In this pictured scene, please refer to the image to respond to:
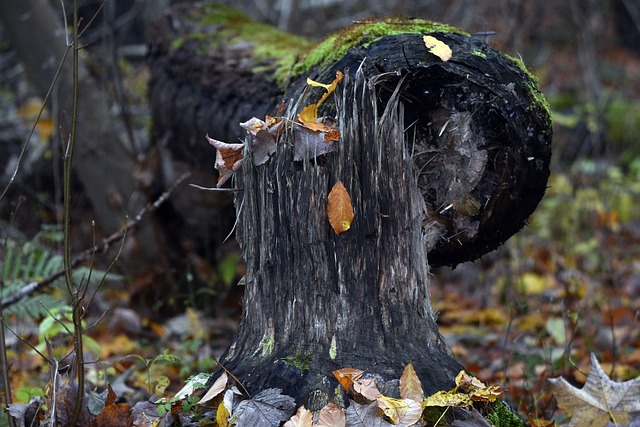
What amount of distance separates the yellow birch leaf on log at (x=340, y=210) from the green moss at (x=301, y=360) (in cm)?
42

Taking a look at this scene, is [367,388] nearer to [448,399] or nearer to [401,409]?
[401,409]

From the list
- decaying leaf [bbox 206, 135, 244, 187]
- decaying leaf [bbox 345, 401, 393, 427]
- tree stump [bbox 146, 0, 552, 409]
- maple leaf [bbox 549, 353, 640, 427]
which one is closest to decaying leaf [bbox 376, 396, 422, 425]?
decaying leaf [bbox 345, 401, 393, 427]

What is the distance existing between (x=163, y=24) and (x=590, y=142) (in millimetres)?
6616

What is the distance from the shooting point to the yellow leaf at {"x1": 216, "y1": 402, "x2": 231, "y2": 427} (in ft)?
6.53

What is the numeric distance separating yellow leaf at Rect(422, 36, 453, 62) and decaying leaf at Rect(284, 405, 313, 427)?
1316mm

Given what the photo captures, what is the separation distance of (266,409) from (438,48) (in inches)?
55.3

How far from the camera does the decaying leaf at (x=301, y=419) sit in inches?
76.2

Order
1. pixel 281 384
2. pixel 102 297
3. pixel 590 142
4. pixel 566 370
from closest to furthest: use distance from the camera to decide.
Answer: pixel 281 384 < pixel 566 370 < pixel 102 297 < pixel 590 142

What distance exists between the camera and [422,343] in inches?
89.4

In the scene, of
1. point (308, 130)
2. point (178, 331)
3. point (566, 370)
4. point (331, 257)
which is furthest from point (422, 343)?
point (178, 331)

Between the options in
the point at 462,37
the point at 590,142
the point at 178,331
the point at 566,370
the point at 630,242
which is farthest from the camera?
the point at 590,142

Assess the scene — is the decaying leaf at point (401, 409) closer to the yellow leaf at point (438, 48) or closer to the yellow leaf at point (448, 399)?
the yellow leaf at point (448, 399)

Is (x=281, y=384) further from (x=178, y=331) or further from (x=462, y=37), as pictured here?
(x=178, y=331)

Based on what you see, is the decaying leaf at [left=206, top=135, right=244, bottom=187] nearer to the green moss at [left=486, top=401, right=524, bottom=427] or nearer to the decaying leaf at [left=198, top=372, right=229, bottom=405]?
the decaying leaf at [left=198, top=372, right=229, bottom=405]
